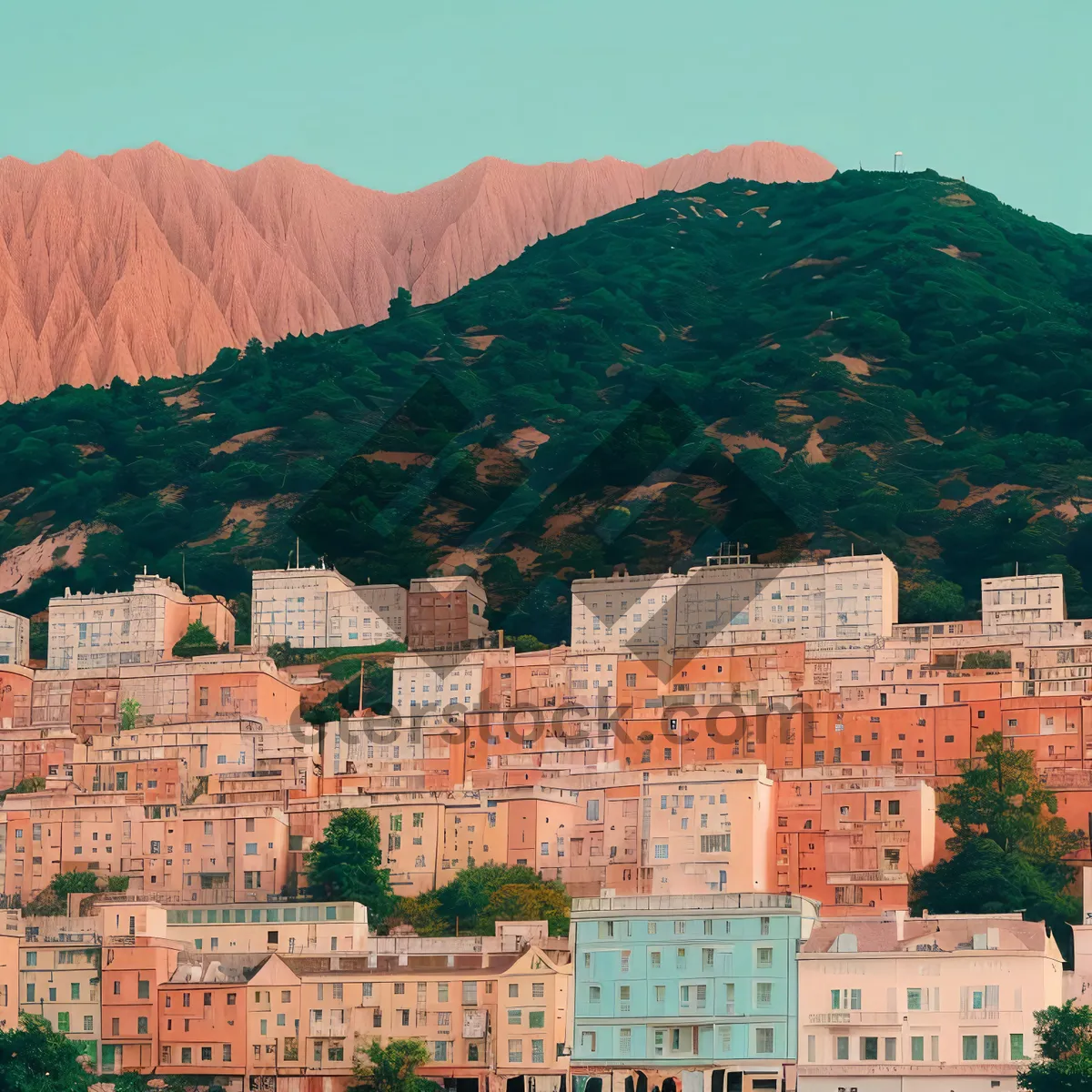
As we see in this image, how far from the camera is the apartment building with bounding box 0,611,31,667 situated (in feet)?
330

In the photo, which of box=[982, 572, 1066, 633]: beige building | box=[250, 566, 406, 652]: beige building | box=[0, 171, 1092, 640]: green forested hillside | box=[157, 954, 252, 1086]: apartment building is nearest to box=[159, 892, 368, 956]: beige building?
box=[157, 954, 252, 1086]: apartment building

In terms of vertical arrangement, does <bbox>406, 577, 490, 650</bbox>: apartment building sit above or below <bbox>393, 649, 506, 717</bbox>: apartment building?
above

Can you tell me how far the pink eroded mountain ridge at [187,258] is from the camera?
170 meters

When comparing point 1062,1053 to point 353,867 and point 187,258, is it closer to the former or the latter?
point 353,867

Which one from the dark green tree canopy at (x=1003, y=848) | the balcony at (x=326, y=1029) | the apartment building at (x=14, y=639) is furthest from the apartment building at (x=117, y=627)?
the balcony at (x=326, y=1029)

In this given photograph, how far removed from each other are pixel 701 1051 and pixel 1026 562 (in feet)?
178

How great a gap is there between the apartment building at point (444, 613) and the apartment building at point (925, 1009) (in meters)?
43.6

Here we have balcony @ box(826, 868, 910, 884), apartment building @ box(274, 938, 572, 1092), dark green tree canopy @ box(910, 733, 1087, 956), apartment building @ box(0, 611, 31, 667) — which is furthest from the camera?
apartment building @ box(0, 611, 31, 667)

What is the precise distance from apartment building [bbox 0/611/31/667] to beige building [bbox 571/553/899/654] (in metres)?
24.1

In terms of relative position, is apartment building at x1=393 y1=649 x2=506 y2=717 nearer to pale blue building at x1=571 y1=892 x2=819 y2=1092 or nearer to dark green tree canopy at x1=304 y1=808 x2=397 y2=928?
dark green tree canopy at x1=304 y1=808 x2=397 y2=928

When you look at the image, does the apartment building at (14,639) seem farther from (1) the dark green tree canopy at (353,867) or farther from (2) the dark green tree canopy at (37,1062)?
(2) the dark green tree canopy at (37,1062)

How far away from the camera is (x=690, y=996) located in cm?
5441

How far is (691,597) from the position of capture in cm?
9375

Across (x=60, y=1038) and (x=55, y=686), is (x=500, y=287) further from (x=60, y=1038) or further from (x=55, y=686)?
(x=60, y=1038)
